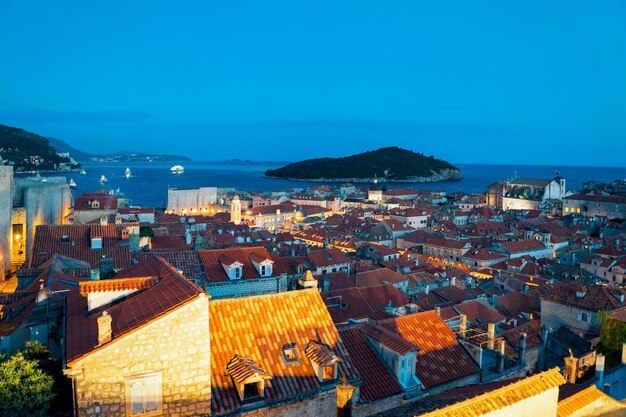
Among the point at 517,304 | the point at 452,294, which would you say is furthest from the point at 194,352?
the point at 517,304

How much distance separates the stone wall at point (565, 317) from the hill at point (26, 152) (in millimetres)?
139370

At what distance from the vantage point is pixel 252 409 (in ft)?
25.9

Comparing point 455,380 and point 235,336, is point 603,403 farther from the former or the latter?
point 235,336

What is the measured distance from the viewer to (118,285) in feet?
30.3

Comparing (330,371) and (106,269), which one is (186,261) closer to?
(106,269)

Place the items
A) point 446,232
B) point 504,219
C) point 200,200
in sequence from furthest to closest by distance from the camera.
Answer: point 200,200 < point 504,219 < point 446,232

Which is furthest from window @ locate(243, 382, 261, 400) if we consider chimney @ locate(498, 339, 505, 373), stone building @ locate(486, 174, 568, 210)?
stone building @ locate(486, 174, 568, 210)

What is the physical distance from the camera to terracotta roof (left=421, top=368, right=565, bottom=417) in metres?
6.35

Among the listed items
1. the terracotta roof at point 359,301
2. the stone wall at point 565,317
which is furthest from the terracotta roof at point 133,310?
the stone wall at point 565,317

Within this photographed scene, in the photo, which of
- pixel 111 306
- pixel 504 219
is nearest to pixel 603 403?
pixel 111 306

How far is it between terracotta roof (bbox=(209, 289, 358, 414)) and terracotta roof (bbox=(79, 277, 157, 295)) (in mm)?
1249

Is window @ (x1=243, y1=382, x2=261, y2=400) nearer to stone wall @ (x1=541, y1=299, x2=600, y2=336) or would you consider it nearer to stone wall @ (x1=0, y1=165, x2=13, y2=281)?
stone wall @ (x1=541, y1=299, x2=600, y2=336)

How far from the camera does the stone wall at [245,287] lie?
20.1 metres

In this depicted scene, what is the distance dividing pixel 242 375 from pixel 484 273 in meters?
43.2
